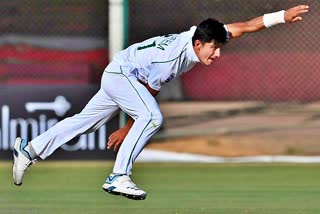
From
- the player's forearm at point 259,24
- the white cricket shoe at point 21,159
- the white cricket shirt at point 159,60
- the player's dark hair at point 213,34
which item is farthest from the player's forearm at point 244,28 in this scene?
the white cricket shoe at point 21,159

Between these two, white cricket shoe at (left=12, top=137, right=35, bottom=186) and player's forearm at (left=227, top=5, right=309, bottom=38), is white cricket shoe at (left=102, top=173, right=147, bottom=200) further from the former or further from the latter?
player's forearm at (left=227, top=5, right=309, bottom=38)

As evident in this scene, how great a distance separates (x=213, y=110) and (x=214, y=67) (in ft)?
2.01

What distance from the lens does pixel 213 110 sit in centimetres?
1485

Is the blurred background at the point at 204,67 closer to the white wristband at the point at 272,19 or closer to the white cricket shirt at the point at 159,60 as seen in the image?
the white cricket shirt at the point at 159,60

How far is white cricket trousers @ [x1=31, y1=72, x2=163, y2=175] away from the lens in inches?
352

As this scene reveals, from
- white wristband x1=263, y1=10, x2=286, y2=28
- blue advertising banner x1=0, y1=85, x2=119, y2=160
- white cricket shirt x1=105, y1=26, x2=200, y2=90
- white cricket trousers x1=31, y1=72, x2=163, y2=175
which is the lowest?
blue advertising banner x1=0, y1=85, x2=119, y2=160

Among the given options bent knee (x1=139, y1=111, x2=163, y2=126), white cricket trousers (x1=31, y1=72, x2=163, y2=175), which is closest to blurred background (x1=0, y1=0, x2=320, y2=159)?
white cricket trousers (x1=31, y1=72, x2=163, y2=175)

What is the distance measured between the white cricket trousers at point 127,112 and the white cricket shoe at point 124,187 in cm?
7

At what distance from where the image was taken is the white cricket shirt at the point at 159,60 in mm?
8844

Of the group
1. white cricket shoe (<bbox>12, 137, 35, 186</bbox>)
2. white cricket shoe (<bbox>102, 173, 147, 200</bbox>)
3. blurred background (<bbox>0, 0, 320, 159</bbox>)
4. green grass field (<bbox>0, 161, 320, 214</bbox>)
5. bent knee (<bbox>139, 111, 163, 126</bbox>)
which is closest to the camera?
white cricket shoe (<bbox>102, 173, 147, 200</bbox>)

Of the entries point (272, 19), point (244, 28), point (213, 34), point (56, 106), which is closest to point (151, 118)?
point (213, 34)

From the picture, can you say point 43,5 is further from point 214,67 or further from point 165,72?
point 165,72

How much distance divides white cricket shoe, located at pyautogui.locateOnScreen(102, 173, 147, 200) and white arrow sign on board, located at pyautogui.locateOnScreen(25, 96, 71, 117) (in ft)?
18.0

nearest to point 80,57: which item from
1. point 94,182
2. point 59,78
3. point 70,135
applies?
point 59,78
